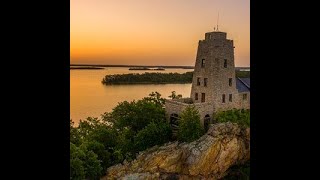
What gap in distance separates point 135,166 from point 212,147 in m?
3.83

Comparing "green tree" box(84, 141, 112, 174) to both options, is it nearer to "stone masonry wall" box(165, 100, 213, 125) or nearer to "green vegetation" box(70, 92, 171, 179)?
"green vegetation" box(70, 92, 171, 179)

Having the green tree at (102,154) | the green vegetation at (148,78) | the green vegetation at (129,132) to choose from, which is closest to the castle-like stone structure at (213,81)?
the green vegetation at (129,132)

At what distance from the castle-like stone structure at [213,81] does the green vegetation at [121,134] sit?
1.06 metres

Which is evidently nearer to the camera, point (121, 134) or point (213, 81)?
point (213, 81)

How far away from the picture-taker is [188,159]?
17125 millimetres

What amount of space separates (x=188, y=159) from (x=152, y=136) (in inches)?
89.4

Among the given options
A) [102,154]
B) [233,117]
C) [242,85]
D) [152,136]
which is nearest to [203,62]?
[242,85]

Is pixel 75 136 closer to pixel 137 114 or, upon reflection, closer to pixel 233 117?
pixel 137 114

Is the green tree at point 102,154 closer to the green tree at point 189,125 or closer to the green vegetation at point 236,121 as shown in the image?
the green tree at point 189,125

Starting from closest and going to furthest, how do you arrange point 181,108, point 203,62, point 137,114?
point 181,108, point 203,62, point 137,114

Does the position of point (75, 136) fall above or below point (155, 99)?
below

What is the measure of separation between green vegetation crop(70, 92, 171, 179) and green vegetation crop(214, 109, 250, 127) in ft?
8.64

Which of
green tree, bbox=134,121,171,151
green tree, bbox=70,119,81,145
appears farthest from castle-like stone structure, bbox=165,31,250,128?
green tree, bbox=70,119,81,145
